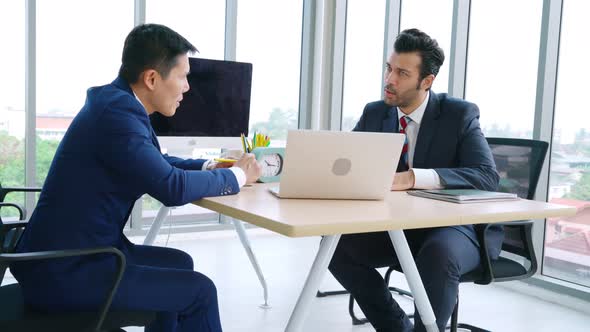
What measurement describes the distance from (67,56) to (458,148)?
9.72ft

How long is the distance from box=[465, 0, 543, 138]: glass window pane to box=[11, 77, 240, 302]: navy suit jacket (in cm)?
259

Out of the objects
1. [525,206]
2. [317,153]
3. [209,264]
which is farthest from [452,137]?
[209,264]

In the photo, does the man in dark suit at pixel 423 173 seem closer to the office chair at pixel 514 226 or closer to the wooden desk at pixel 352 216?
the office chair at pixel 514 226

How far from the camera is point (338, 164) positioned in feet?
5.48

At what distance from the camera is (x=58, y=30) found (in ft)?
13.5

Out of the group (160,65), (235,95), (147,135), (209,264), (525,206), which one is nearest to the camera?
(147,135)

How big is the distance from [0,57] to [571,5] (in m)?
3.59

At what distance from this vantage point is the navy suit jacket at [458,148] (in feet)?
7.20

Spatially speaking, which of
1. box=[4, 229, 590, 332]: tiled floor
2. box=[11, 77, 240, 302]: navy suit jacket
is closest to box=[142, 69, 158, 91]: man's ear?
box=[11, 77, 240, 302]: navy suit jacket

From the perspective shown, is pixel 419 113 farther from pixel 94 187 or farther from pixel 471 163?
pixel 94 187

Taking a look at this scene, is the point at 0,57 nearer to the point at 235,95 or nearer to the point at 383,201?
the point at 235,95

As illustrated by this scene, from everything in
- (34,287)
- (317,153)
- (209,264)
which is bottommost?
(209,264)

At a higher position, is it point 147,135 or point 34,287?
point 147,135

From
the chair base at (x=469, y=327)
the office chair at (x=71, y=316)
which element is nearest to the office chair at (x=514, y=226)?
the chair base at (x=469, y=327)
